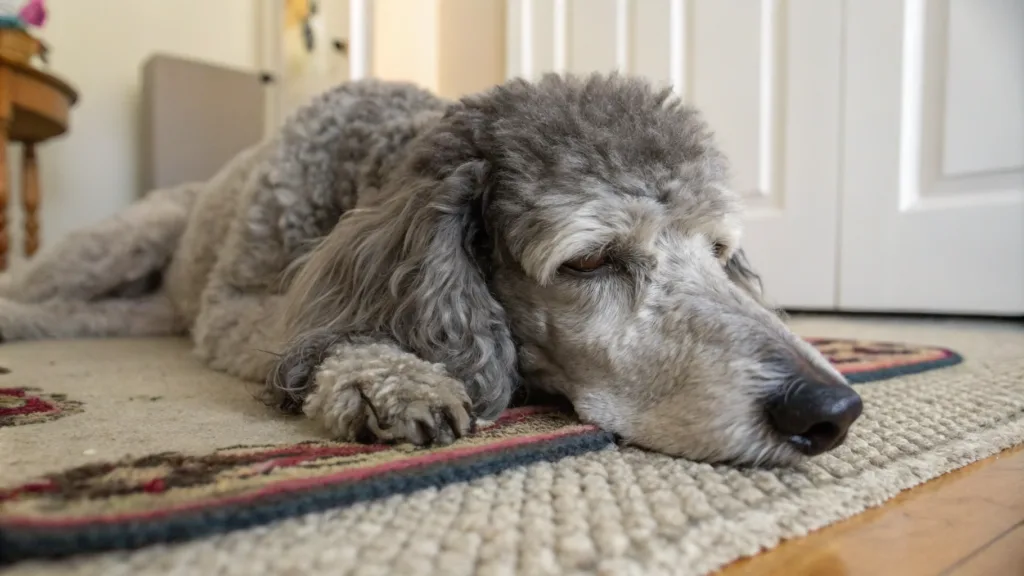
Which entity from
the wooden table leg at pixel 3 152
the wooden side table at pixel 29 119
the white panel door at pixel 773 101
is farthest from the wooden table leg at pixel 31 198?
the white panel door at pixel 773 101

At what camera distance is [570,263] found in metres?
1.18

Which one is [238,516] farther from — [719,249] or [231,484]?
[719,249]

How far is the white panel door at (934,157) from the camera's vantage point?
265cm

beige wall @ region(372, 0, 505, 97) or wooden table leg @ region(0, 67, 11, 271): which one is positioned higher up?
beige wall @ region(372, 0, 505, 97)

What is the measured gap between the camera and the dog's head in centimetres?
109

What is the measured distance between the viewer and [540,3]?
408cm

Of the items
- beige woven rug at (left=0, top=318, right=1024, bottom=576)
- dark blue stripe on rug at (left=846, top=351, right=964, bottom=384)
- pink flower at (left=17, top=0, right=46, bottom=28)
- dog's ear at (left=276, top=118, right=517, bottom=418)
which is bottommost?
dark blue stripe on rug at (left=846, top=351, right=964, bottom=384)

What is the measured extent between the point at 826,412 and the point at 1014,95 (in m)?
2.40

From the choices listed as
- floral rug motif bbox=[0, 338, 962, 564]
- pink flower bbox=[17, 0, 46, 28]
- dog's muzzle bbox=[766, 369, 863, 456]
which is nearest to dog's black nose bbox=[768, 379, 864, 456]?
dog's muzzle bbox=[766, 369, 863, 456]

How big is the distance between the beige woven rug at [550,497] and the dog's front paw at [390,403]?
0.07 metres

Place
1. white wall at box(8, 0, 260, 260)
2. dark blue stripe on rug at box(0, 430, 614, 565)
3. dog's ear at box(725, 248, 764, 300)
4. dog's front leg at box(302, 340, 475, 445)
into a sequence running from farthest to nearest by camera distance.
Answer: white wall at box(8, 0, 260, 260) → dog's ear at box(725, 248, 764, 300) → dog's front leg at box(302, 340, 475, 445) → dark blue stripe on rug at box(0, 430, 614, 565)

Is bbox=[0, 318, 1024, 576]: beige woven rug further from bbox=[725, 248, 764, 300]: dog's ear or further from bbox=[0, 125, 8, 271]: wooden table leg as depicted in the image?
bbox=[0, 125, 8, 271]: wooden table leg

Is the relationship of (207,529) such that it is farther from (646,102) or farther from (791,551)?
(646,102)

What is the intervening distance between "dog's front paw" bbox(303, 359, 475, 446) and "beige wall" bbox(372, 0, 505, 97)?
3682 mm
